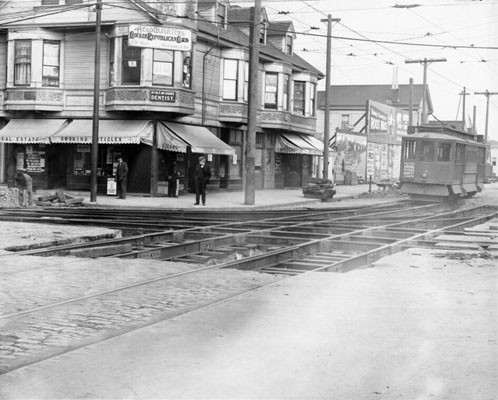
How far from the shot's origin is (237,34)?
3875cm

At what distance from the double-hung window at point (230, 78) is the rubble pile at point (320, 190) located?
617 cm

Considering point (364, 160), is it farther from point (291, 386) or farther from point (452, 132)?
point (291, 386)

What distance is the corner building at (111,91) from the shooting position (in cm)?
2992

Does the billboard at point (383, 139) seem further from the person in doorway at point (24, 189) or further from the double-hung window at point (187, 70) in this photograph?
the person in doorway at point (24, 189)

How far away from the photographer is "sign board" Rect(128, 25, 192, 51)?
2939 centimetres

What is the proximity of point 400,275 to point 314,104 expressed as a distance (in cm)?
3530

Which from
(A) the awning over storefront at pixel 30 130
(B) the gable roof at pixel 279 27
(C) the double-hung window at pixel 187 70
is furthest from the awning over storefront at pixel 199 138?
(B) the gable roof at pixel 279 27

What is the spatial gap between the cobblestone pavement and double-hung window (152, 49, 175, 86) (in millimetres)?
19833

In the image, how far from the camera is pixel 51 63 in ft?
104

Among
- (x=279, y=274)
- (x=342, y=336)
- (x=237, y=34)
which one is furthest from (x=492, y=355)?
(x=237, y=34)

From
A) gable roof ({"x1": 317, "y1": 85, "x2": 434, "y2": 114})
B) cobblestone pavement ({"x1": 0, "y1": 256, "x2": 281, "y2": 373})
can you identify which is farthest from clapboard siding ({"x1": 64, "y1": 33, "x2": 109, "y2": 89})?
gable roof ({"x1": 317, "y1": 85, "x2": 434, "y2": 114})

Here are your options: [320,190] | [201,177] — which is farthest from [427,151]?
[201,177]

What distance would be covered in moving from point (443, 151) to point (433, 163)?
2.02ft

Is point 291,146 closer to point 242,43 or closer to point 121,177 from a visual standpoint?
point 242,43
